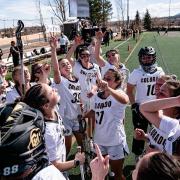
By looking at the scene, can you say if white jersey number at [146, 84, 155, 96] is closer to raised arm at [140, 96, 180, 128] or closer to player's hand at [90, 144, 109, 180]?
raised arm at [140, 96, 180, 128]

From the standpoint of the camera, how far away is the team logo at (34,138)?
6.91ft

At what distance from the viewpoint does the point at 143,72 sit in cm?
634

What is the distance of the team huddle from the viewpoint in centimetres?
212

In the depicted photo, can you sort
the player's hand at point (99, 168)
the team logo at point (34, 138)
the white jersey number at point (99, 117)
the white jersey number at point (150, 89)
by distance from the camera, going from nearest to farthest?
the team logo at point (34, 138) → the player's hand at point (99, 168) → the white jersey number at point (99, 117) → the white jersey number at point (150, 89)

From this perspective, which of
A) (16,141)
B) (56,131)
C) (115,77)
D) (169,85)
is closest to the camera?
(16,141)

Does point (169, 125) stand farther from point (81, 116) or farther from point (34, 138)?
point (81, 116)

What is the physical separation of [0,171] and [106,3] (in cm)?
9014

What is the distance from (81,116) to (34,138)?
13.0ft

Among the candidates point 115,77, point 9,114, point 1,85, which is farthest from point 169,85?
point 1,85

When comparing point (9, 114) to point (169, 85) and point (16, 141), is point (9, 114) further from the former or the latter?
point (169, 85)

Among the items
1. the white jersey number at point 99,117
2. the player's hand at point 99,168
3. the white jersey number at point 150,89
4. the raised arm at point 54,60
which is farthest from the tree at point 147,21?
the player's hand at point 99,168

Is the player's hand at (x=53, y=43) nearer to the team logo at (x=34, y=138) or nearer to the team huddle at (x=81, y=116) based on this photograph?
the team huddle at (x=81, y=116)

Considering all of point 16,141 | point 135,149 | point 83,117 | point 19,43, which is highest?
point 19,43

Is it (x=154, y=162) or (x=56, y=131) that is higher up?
(x=154, y=162)
